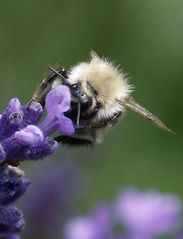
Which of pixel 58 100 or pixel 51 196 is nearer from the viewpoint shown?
pixel 58 100

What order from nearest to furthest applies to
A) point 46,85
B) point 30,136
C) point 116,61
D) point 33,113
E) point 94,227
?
point 30,136, point 33,113, point 46,85, point 94,227, point 116,61

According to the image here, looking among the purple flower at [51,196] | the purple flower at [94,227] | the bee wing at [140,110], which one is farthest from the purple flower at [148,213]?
the bee wing at [140,110]

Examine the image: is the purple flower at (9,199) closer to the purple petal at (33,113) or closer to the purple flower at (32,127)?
the purple flower at (32,127)

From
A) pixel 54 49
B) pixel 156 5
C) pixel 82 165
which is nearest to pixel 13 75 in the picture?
pixel 54 49

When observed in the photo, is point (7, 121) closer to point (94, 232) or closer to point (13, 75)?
point (94, 232)

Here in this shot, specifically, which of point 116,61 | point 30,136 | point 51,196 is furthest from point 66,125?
point 116,61

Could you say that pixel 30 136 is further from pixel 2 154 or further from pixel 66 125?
pixel 66 125

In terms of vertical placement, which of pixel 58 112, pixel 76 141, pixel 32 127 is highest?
pixel 76 141

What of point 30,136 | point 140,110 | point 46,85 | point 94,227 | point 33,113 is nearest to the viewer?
point 30,136
